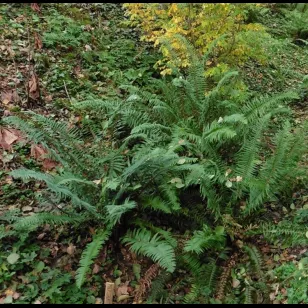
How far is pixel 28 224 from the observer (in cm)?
359

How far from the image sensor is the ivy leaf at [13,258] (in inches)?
139

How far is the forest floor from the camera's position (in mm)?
3578

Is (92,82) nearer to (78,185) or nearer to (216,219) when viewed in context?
(78,185)

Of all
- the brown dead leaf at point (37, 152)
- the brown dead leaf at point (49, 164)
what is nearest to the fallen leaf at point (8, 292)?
the brown dead leaf at point (49, 164)

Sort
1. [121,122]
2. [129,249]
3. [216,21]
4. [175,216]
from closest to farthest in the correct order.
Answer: [129,249] < [175,216] < [121,122] < [216,21]

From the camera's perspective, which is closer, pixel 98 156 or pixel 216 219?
pixel 216 219

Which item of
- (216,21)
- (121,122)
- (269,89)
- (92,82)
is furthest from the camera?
(269,89)

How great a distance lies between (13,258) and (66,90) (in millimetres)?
2810

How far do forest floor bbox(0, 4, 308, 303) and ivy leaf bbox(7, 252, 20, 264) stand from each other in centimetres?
7

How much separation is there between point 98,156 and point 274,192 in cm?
206

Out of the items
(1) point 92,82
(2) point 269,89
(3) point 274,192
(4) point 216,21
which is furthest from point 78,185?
(2) point 269,89

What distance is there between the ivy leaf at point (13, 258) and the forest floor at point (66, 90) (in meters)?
0.07

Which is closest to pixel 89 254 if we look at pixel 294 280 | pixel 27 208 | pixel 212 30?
pixel 27 208

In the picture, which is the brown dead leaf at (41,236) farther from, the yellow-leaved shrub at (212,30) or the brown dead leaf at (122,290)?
the yellow-leaved shrub at (212,30)
